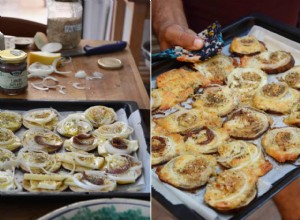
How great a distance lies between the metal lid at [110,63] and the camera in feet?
4.47

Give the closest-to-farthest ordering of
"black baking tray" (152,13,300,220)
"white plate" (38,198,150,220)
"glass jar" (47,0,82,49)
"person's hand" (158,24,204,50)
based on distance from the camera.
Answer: "white plate" (38,198,150,220)
"black baking tray" (152,13,300,220)
"person's hand" (158,24,204,50)
"glass jar" (47,0,82,49)

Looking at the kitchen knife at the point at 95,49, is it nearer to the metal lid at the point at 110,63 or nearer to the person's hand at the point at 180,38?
the metal lid at the point at 110,63

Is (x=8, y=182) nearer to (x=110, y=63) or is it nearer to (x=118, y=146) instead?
(x=118, y=146)

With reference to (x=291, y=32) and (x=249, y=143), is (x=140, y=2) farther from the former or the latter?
(x=249, y=143)

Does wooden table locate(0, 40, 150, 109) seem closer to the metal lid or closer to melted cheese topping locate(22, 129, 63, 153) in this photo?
the metal lid

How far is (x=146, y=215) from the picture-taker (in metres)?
0.59

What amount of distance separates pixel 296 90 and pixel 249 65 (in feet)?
0.44

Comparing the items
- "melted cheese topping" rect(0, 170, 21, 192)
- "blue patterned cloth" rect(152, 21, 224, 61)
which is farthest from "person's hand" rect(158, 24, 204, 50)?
"melted cheese topping" rect(0, 170, 21, 192)

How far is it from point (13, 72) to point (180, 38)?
1.31ft

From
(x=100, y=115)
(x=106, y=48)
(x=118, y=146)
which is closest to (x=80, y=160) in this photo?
(x=118, y=146)

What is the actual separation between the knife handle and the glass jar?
0.05 meters

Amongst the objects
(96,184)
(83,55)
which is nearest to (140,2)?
(83,55)

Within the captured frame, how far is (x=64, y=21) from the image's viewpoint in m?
1.37

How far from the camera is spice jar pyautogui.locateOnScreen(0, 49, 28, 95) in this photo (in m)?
1.07
